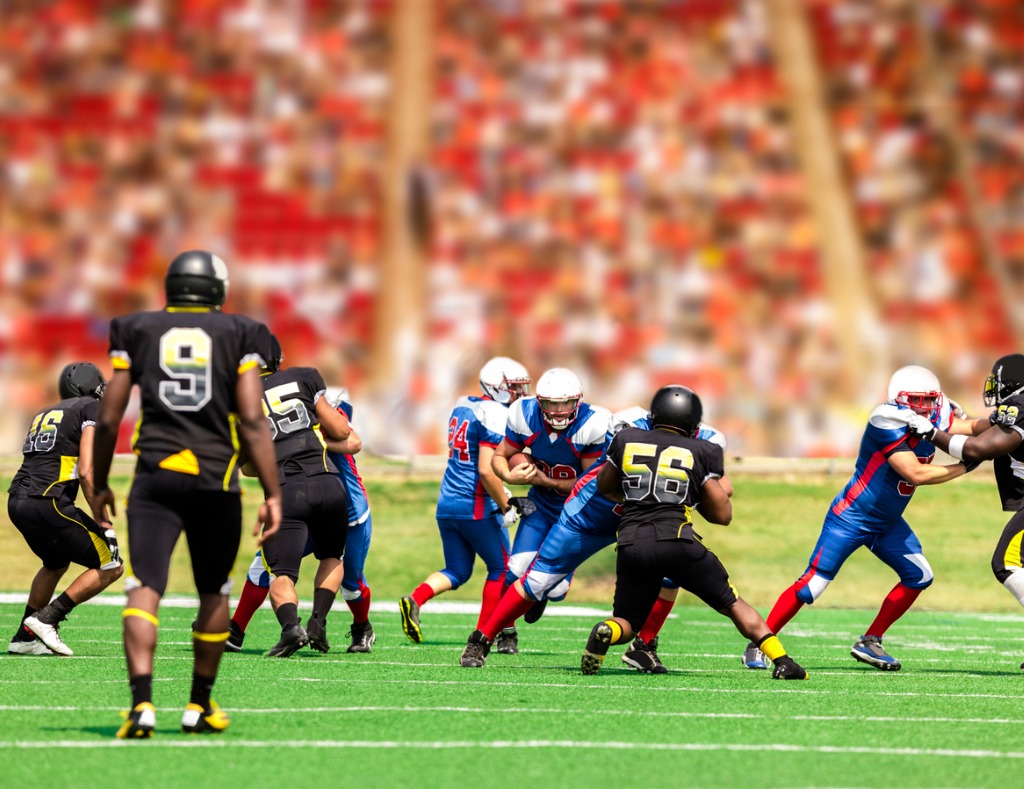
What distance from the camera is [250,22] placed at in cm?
1903

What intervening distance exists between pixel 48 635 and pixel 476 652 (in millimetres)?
2418

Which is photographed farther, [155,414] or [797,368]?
[797,368]

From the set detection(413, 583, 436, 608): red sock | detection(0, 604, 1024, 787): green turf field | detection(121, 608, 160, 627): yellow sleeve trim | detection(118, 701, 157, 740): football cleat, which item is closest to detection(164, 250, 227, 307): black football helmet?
detection(121, 608, 160, 627): yellow sleeve trim

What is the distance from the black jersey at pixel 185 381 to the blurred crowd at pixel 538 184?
11.8 meters

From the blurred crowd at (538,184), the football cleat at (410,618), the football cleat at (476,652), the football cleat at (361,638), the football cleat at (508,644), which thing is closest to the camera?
the football cleat at (476,652)

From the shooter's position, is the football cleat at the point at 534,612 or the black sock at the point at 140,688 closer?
the black sock at the point at 140,688

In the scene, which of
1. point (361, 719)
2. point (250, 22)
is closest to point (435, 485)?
point (250, 22)

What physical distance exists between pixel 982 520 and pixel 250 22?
33.6ft

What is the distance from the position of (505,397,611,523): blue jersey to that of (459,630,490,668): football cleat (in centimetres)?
127

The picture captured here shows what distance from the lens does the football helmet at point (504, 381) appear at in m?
10.4

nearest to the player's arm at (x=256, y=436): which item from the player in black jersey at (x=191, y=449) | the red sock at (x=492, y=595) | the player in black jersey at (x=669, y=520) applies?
the player in black jersey at (x=191, y=449)

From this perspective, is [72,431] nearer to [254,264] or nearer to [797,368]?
[254,264]

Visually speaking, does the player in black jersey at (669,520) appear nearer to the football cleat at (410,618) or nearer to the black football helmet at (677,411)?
the black football helmet at (677,411)

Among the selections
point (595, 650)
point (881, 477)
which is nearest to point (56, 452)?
point (595, 650)
